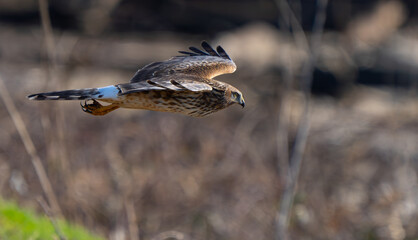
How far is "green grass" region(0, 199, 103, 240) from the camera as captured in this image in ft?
21.1

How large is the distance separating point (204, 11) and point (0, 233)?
414 inches

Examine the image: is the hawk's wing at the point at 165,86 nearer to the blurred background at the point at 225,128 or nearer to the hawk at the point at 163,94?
the hawk at the point at 163,94

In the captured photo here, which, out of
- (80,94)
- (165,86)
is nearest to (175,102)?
(165,86)

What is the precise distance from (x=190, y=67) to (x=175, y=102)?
2.32 ft

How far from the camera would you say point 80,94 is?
7.30ft

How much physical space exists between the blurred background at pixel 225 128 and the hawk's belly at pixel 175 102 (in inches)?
120

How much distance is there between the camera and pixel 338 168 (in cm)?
1221

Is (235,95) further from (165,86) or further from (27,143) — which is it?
(27,143)

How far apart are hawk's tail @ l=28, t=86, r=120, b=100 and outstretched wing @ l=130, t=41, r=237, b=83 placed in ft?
1.57

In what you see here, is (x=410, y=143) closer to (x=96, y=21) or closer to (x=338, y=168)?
(x=338, y=168)

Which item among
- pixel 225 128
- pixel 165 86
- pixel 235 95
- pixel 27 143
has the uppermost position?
pixel 165 86

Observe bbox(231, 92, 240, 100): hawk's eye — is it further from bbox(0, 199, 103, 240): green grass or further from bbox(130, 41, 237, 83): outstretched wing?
bbox(0, 199, 103, 240): green grass

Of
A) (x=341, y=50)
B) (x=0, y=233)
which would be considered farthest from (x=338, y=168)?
(x=0, y=233)

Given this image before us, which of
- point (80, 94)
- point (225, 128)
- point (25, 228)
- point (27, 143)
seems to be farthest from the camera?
point (225, 128)
